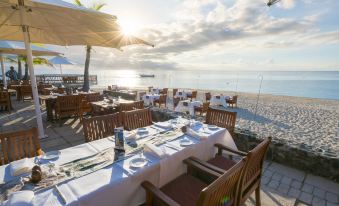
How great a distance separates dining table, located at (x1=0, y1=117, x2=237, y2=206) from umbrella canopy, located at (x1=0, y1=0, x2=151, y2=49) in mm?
1992

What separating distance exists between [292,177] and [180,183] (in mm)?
1963

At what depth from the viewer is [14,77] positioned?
37.2 feet

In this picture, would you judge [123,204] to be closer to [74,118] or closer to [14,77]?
[74,118]

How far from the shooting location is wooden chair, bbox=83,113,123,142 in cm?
237

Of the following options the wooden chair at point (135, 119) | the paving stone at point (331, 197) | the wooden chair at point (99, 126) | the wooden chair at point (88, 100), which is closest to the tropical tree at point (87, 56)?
the wooden chair at point (88, 100)

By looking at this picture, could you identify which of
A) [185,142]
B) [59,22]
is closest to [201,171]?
[185,142]

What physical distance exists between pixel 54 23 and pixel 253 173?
4201 mm

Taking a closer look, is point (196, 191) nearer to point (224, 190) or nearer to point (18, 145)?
point (224, 190)

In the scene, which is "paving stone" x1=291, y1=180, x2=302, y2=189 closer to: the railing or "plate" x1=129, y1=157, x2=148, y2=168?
"plate" x1=129, y1=157, x2=148, y2=168

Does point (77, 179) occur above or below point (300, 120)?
above

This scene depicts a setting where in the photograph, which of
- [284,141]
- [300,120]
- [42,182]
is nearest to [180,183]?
[42,182]

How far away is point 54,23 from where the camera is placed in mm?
3373

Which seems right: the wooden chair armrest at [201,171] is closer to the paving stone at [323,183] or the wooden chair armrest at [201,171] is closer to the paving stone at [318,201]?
the paving stone at [318,201]

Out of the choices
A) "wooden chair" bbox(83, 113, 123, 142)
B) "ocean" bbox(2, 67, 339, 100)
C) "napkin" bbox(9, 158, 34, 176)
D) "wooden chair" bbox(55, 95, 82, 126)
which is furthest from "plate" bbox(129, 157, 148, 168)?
"ocean" bbox(2, 67, 339, 100)
